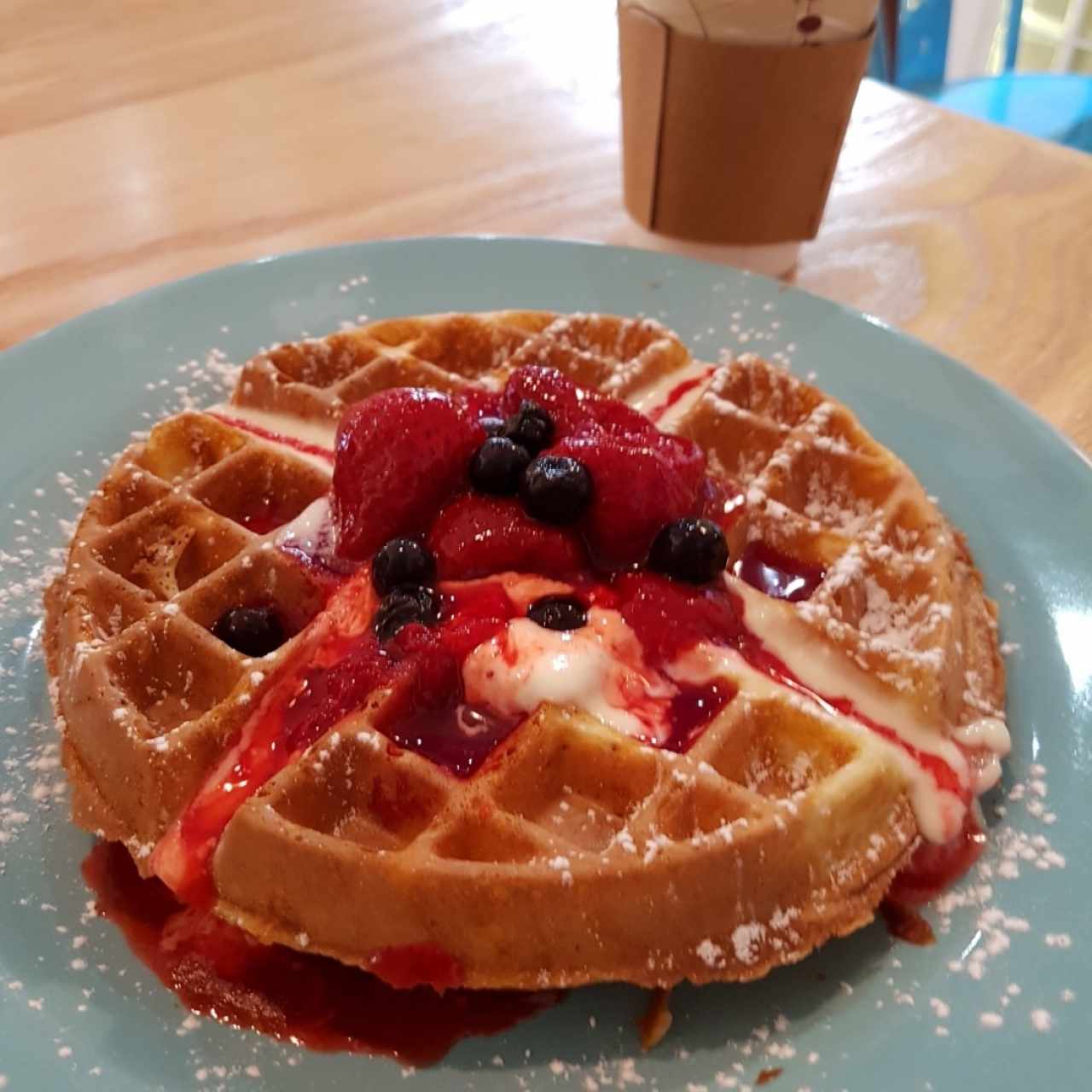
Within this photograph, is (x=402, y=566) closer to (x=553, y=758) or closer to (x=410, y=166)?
(x=553, y=758)

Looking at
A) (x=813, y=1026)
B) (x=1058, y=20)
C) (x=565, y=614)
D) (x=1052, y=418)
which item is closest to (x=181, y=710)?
(x=565, y=614)

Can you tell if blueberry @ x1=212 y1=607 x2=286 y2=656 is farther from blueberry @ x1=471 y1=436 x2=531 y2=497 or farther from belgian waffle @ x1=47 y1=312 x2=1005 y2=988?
blueberry @ x1=471 y1=436 x2=531 y2=497

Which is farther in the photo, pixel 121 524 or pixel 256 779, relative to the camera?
pixel 121 524

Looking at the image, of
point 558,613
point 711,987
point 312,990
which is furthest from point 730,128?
point 312,990

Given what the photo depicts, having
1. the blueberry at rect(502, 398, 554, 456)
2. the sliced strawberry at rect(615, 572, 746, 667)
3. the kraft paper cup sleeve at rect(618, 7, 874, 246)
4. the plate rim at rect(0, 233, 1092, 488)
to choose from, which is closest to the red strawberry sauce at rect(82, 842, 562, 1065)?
the sliced strawberry at rect(615, 572, 746, 667)

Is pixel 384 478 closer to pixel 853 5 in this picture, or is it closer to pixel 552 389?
pixel 552 389

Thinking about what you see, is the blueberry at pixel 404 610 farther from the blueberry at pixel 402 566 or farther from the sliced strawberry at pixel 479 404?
the sliced strawberry at pixel 479 404

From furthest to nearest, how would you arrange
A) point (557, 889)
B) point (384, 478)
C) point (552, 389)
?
1. point (552, 389)
2. point (384, 478)
3. point (557, 889)
